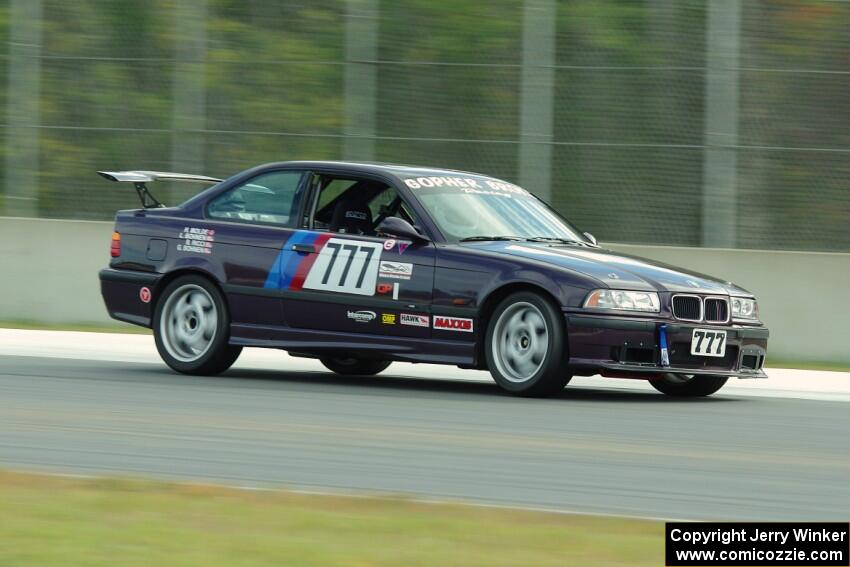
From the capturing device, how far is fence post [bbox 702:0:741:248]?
15.6m

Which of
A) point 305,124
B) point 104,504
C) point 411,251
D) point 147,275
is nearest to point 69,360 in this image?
point 147,275

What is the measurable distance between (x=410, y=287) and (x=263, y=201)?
61.8 inches

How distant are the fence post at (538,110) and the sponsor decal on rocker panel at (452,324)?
5932 mm

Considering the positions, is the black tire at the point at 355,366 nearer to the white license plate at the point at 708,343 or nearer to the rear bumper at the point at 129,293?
the rear bumper at the point at 129,293

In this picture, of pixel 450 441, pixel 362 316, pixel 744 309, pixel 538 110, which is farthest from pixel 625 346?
pixel 538 110

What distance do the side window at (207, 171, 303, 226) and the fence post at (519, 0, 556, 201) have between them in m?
5.10

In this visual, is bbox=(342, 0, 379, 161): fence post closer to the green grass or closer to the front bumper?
the front bumper

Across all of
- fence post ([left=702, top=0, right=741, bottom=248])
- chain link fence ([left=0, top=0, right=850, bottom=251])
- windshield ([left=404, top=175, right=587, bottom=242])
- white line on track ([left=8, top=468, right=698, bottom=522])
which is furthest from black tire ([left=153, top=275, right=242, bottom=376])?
fence post ([left=702, top=0, right=741, bottom=248])

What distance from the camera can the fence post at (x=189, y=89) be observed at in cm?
1762

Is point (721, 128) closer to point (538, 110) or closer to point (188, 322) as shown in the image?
point (538, 110)

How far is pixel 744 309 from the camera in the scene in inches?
424

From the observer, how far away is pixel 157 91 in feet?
58.4

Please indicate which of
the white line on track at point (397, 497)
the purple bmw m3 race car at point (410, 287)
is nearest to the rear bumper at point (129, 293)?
the purple bmw m3 race car at point (410, 287)

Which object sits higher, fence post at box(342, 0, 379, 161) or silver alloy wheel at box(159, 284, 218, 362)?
fence post at box(342, 0, 379, 161)
